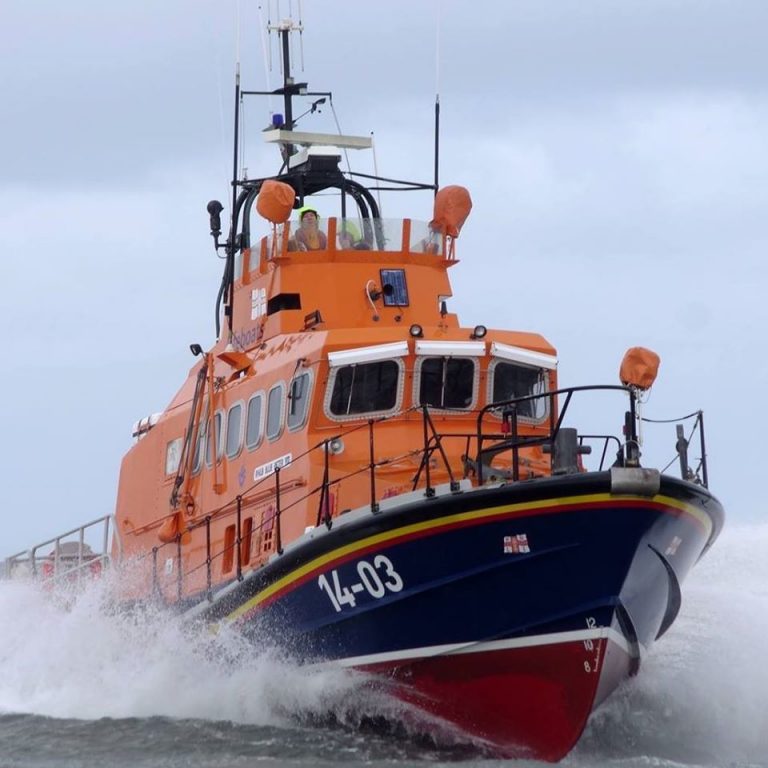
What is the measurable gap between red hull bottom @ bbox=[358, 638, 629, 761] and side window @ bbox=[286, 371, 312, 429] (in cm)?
235

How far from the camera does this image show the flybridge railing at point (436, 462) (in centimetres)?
1170

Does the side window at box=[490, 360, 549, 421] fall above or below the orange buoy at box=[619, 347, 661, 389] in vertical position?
below

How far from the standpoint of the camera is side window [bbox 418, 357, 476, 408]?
1375cm

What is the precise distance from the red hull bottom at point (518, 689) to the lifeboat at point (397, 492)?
15mm

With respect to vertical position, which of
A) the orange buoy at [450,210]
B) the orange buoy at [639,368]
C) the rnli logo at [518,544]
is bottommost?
the rnli logo at [518,544]

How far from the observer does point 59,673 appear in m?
15.9

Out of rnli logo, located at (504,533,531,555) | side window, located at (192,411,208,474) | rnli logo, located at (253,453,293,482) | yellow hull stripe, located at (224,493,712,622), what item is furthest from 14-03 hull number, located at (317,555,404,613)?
side window, located at (192,411,208,474)

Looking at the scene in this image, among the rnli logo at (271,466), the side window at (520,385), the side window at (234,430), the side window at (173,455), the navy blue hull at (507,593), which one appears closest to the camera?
the navy blue hull at (507,593)

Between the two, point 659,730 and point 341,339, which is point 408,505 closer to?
point 341,339

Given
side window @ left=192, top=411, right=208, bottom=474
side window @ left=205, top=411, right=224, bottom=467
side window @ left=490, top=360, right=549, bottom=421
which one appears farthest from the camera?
side window @ left=192, top=411, right=208, bottom=474

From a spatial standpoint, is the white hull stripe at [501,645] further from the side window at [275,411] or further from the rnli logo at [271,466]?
the side window at [275,411]

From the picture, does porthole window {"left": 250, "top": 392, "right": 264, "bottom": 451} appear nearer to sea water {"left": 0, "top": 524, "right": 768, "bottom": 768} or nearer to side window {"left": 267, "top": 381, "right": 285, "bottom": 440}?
side window {"left": 267, "top": 381, "right": 285, "bottom": 440}

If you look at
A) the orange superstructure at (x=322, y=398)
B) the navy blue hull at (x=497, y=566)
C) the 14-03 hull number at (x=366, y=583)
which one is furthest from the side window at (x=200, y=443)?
the 14-03 hull number at (x=366, y=583)

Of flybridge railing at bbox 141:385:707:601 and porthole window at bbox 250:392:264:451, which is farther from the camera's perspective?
porthole window at bbox 250:392:264:451
